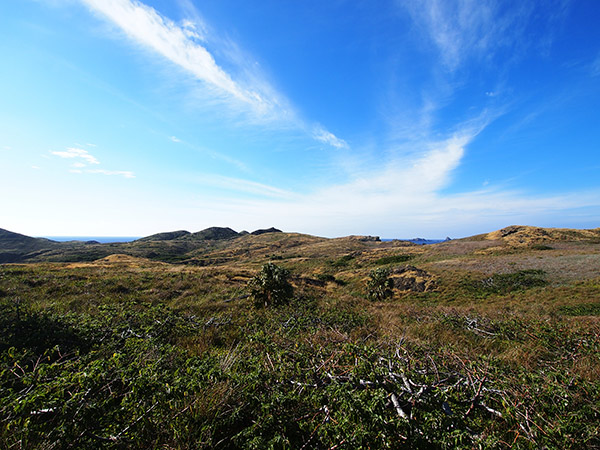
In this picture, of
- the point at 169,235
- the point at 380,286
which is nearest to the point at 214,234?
the point at 169,235

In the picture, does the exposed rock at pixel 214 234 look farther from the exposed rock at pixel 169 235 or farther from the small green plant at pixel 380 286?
the small green plant at pixel 380 286

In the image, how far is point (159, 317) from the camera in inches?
289

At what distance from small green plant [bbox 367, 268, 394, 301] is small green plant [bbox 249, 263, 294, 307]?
518 inches

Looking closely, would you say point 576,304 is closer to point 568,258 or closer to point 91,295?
point 568,258

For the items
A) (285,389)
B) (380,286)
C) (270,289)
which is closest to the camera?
(285,389)

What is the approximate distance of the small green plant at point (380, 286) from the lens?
77.0ft

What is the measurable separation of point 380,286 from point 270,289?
15065 millimetres

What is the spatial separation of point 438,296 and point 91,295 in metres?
25.6

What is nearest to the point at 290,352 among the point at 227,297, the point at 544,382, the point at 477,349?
the point at 544,382

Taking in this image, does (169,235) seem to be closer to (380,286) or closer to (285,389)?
(380,286)

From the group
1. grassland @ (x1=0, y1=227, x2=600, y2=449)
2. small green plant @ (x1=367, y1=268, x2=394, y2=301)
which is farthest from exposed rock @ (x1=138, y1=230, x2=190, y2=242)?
grassland @ (x1=0, y1=227, x2=600, y2=449)

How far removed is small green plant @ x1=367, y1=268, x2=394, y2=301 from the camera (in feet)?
77.0

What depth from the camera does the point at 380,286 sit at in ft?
79.2

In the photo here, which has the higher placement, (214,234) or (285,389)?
(214,234)
